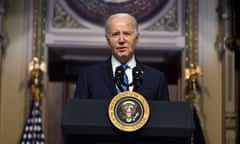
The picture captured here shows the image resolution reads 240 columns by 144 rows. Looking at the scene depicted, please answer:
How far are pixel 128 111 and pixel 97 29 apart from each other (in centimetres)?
461

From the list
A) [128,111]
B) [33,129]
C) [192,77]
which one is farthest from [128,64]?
[192,77]

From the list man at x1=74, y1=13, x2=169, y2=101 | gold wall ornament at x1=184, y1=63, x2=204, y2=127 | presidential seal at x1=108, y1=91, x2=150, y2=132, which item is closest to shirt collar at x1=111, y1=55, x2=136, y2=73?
man at x1=74, y1=13, x2=169, y2=101

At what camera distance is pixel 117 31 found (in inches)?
81.3

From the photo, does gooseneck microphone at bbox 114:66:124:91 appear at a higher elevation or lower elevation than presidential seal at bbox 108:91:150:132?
higher

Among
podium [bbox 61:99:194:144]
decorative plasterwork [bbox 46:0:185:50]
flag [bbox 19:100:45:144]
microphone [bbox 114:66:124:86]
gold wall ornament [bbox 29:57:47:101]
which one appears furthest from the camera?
decorative plasterwork [bbox 46:0:185:50]

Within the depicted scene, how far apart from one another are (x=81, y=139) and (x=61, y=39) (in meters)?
4.54

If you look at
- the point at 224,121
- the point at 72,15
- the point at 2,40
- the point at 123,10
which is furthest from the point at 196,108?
the point at 2,40

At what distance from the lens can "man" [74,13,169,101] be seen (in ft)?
6.75

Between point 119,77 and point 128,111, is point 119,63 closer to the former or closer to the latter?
point 119,77

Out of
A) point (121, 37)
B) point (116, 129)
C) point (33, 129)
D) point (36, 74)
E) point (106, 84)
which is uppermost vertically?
point (121, 37)

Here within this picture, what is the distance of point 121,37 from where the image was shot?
206 centimetres

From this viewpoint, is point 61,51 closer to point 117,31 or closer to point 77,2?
point 77,2

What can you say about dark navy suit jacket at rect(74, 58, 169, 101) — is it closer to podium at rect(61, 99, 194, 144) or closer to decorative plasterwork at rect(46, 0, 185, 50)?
podium at rect(61, 99, 194, 144)

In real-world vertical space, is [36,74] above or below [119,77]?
below
